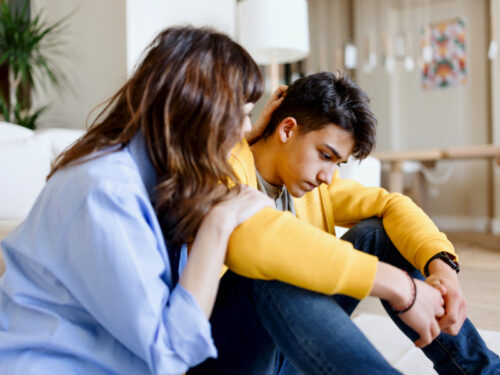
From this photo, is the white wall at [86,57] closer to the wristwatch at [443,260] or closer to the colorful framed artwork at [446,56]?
the wristwatch at [443,260]

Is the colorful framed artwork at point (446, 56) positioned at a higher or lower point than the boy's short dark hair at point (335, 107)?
higher

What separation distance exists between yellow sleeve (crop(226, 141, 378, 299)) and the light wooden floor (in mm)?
1216

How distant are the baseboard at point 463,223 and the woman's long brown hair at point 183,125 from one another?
462 centimetres

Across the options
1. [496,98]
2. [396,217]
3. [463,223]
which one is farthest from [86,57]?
[463,223]

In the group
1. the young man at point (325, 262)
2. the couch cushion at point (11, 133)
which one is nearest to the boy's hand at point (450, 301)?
the young man at point (325, 262)

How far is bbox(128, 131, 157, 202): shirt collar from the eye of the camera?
67 cm

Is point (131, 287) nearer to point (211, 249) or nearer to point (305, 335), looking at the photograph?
point (211, 249)

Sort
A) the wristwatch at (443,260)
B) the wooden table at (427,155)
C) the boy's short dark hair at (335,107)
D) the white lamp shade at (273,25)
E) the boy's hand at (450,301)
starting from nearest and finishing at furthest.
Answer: the boy's hand at (450,301), the wristwatch at (443,260), the boy's short dark hair at (335,107), the white lamp shade at (273,25), the wooden table at (427,155)

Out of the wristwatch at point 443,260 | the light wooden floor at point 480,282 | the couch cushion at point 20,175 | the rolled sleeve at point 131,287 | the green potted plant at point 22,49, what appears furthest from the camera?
the green potted plant at point 22,49

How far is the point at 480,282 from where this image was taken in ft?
7.55

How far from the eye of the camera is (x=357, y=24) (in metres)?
5.09

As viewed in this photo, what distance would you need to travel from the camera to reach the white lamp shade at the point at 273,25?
2.86 meters

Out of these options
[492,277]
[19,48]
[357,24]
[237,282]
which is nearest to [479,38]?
[357,24]

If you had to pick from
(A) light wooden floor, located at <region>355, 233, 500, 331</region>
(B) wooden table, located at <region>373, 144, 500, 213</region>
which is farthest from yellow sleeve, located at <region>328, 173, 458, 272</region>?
(B) wooden table, located at <region>373, 144, 500, 213</region>
